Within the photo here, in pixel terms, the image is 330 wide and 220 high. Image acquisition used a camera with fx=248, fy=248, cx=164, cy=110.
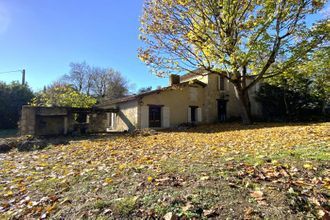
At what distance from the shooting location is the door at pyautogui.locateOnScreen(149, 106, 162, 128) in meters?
19.0

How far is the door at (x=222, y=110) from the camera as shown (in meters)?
22.9

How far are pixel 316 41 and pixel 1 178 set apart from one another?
595 inches

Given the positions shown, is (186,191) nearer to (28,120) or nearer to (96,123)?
(28,120)

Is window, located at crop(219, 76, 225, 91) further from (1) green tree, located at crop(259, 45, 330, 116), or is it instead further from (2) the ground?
(2) the ground

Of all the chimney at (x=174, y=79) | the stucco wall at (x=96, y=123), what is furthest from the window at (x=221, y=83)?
the stucco wall at (x=96, y=123)

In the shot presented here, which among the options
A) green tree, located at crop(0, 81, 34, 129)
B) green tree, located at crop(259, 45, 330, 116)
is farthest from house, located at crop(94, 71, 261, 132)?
green tree, located at crop(0, 81, 34, 129)

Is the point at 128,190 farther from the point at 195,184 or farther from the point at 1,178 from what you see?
the point at 1,178

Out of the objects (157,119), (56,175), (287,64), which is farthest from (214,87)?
(56,175)

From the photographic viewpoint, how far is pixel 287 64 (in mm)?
14734

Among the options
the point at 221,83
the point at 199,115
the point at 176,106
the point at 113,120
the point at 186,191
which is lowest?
the point at 186,191

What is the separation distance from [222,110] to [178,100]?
5.18m

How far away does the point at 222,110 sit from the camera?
75.9 feet

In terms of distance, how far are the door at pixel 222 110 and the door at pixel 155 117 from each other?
6441 mm

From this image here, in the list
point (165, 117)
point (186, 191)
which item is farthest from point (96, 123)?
point (186, 191)
